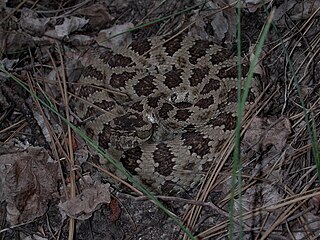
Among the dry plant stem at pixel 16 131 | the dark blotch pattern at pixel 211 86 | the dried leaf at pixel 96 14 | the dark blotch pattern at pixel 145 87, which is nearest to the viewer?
the dry plant stem at pixel 16 131

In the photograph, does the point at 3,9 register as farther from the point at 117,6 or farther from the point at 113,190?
the point at 113,190

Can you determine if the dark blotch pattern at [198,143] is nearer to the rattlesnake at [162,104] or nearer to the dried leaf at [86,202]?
the rattlesnake at [162,104]

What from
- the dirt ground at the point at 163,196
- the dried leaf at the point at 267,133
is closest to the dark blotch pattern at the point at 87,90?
the dirt ground at the point at 163,196

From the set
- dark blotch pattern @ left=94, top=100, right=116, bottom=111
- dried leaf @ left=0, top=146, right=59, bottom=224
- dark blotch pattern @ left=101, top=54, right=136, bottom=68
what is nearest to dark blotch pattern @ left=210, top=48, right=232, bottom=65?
dark blotch pattern @ left=101, top=54, right=136, bottom=68

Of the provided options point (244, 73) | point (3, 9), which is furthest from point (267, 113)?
point (3, 9)

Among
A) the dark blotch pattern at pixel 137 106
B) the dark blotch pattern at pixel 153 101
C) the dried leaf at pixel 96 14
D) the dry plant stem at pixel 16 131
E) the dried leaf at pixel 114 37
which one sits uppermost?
the dried leaf at pixel 96 14

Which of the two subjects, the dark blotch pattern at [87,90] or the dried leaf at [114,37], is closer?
the dark blotch pattern at [87,90]

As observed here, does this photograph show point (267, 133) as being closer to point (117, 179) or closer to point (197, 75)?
point (117, 179)
